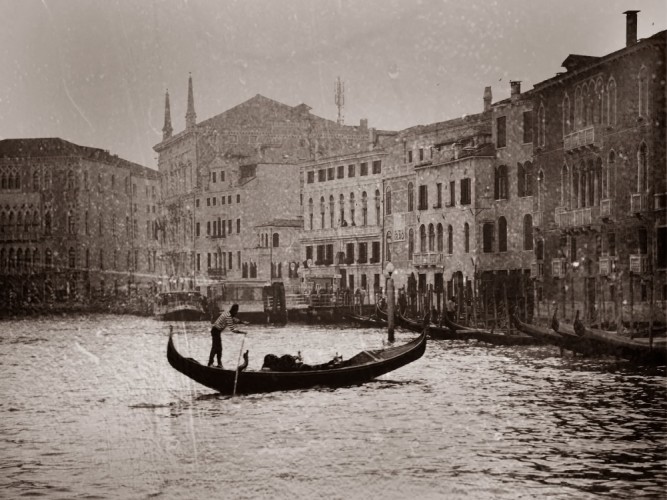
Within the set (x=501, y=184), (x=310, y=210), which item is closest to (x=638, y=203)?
(x=501, y=184)

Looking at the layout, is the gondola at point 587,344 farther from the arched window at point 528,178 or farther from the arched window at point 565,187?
the arched window at point 528,178

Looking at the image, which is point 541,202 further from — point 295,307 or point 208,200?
point 208,200

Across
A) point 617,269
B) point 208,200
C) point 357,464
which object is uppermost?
point 208,200

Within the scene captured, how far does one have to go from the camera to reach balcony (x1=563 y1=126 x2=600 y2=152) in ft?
92.3

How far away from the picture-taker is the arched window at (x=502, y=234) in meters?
36.1

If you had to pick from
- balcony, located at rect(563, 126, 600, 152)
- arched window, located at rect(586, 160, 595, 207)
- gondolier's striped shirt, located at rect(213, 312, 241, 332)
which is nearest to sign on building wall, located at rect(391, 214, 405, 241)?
balcony, located at rect(563, 126, 600, 152)

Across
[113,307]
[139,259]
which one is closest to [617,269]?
[113,307]

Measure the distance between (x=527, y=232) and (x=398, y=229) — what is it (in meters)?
9.51

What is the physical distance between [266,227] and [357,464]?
137 feet

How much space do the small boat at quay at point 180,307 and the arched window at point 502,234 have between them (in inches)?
588

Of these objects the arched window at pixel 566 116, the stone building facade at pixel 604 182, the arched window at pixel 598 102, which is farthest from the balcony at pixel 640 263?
the arched window at pixel 566 116

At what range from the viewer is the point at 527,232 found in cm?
3466

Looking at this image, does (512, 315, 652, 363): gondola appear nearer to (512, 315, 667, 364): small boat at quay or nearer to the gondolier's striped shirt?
(512, 315, 667, 364): small boat at quay

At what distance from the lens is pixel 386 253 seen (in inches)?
1815
